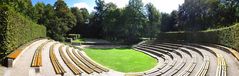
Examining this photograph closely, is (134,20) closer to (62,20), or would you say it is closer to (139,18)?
(139,18)

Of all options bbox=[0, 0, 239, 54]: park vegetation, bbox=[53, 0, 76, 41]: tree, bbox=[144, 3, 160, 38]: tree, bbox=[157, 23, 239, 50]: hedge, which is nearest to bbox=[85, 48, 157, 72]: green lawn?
bbox=[157, 23, 239, 50]: hedge

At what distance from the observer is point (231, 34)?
26234mm

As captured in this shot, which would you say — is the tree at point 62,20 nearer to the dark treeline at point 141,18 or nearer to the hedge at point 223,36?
the dark treeline at point 141,18

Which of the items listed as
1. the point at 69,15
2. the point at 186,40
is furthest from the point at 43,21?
the point at 186,40

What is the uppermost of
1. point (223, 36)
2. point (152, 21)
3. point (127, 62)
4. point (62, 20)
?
point (62, 20)

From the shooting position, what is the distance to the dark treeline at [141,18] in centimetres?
4731

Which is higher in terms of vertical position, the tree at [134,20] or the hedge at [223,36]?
the tree at [134,20]

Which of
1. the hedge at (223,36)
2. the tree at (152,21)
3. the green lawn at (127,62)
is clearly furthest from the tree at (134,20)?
the green lawn at (127,62)

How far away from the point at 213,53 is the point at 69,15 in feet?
157

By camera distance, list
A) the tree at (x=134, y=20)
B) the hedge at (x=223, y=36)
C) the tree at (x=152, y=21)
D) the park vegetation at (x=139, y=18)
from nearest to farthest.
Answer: the hedge at (x=223, y=36) → the park vegetation at (x=139, y=18) → the tree at (x=134, y=20) → the tree at (x=152, y=21)

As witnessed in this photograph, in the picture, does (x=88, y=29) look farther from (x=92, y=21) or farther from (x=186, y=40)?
(x=186, y=40)

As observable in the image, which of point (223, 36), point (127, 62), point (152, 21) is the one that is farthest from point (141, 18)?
point (127, 62)

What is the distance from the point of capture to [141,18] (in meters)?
57.3

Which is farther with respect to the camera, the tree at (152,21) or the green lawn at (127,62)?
the tree at (152,21)
